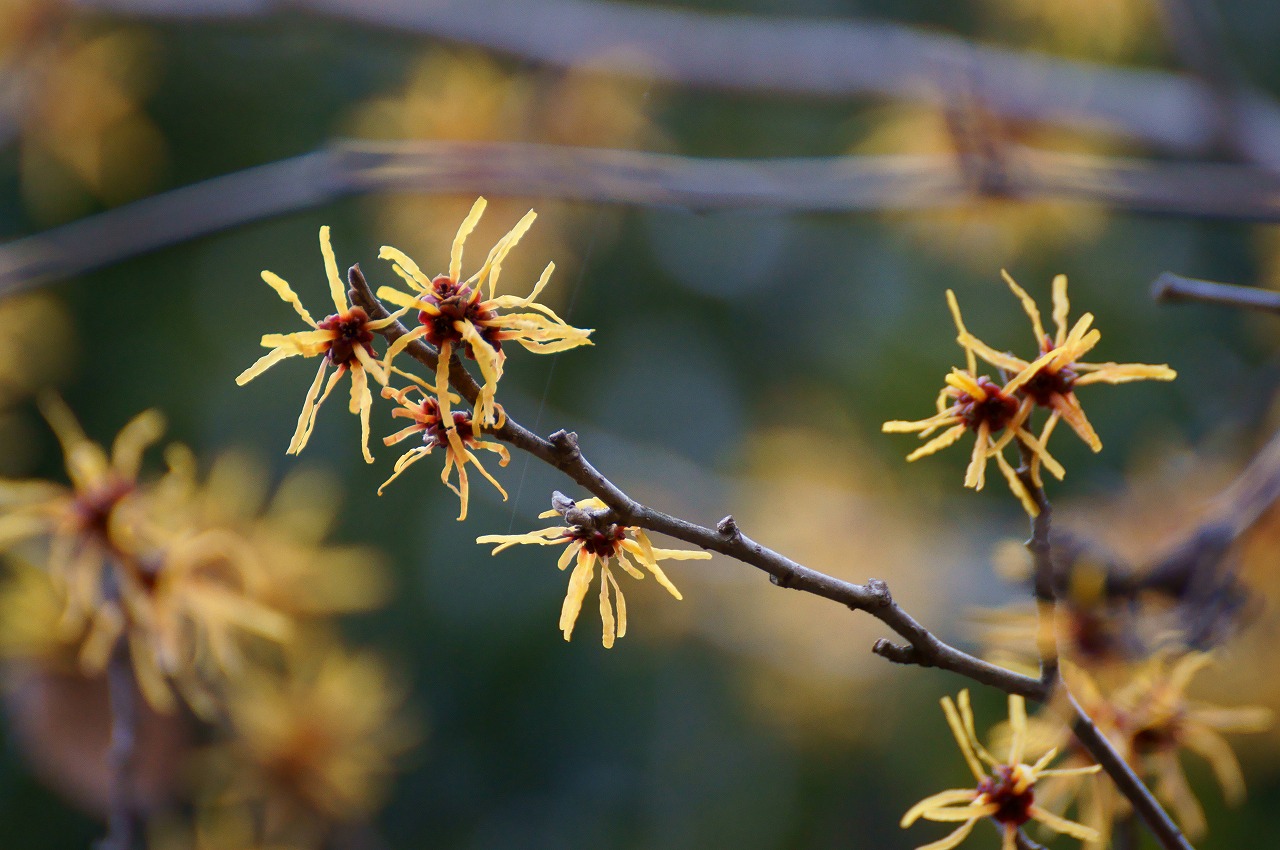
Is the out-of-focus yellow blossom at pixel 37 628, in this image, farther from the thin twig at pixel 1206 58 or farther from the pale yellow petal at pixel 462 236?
the thin twig at pixel 1206 58

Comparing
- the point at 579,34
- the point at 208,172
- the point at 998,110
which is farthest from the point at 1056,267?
the point at 208,172

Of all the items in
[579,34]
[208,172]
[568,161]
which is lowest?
[568,161]

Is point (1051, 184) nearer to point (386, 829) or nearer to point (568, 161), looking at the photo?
point (568, 161)

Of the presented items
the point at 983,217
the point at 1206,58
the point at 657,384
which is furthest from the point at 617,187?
the point at 657,384

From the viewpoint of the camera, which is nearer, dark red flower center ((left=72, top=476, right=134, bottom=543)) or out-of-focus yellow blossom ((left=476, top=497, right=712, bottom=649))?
out-of-focus yellow blossom ((left=476, top=497, right=712, bottom=649))

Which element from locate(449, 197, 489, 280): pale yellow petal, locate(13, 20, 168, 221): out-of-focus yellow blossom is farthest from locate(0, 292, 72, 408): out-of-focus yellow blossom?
locate(449, 197, 489, 280): pale yellow petal

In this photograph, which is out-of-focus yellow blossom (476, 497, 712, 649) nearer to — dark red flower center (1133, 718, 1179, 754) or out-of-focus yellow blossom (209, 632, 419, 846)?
dark red flower center (1133, 718, 1179, 754)

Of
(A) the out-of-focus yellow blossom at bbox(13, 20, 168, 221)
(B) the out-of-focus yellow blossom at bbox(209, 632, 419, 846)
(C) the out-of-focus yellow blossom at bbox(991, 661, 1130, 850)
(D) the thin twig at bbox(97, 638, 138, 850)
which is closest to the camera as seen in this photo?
(C) the out-of-focus yellow blossom at bbox(991, 661, 1130, 850)
